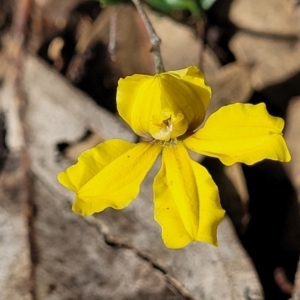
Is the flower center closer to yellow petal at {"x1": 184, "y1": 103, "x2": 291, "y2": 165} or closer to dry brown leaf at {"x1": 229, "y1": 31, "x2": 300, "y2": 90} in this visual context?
yellow petal at {"x1": 184, "y1": 103, "x2": 291, "y2": 165}

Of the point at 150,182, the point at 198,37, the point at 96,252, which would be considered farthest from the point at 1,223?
the point at 198,37

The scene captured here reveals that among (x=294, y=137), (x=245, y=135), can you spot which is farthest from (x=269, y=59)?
(x=245, y=135)

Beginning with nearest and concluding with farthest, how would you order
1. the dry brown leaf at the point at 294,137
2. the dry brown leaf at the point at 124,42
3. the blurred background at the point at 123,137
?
1. the blurred background at the point at 123,137
2. the dry brown leaf at the point at 294,137
3. the dry brown leaf at the point at 124,42

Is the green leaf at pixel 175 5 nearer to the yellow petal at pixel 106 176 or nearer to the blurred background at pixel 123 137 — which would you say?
the blurred background at pixel 123 137

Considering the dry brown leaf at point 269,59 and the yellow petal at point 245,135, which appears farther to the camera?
the dry brown leaf at point 269,59

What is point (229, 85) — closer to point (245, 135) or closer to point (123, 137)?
point (123, 137)

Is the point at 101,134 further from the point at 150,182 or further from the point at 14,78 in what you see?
the point at 14,78

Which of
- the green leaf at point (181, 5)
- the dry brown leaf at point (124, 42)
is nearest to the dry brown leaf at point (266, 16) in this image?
the green leaf at point (181, 5)
